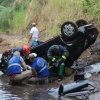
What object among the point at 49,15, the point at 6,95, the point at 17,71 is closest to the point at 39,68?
the point at 17,71

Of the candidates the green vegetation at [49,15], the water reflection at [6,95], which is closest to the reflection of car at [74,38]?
the water reflection at [6,95]

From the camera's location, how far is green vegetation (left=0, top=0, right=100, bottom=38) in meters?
19.3

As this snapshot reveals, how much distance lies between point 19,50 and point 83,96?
164 inches

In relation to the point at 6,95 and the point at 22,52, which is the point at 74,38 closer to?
the point at 22,52

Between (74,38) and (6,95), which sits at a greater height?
(74,38)

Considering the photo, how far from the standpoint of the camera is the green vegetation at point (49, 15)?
63.3ft

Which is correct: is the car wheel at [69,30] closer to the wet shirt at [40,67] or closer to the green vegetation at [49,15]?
the wet shirt at [40,67]

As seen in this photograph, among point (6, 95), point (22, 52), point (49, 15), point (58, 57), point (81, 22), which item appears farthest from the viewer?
point (49, 15)

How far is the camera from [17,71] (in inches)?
455

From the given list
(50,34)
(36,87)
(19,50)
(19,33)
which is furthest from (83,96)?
(19,33)

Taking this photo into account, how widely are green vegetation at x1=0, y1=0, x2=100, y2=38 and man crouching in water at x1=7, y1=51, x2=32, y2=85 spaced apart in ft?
21.9

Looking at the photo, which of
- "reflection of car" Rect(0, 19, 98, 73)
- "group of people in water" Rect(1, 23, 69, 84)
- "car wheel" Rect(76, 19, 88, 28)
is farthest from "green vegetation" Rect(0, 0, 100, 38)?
"group of people in water" Rect(1, 23, 69, 84)

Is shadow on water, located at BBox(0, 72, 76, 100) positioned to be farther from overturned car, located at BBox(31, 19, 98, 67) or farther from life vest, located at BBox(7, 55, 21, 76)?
overturned car, located at BBox(31, 19, 98, 67)

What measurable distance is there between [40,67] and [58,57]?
2.94 ft
